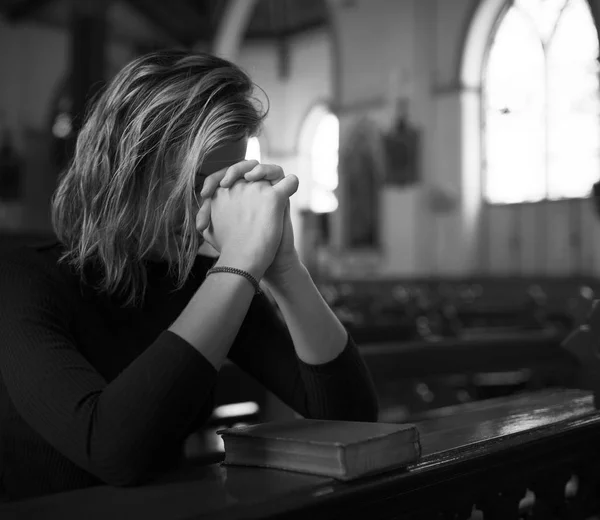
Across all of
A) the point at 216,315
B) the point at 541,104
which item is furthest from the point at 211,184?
the point at 541,104

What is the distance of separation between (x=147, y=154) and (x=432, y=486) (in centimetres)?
76

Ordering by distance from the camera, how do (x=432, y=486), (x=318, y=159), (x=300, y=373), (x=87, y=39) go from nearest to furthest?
(x=432, y=486) → (x=300, y=373) → (x=87, y=39) → (x=318, y=159)

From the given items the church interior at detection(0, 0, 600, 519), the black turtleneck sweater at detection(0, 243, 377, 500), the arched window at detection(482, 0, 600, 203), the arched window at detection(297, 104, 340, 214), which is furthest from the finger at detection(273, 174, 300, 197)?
the arched window at detection(297, 104, 340, 214)

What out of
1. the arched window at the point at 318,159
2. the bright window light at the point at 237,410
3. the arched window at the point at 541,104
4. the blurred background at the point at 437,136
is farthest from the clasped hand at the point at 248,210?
the arched window at the point at 318,159

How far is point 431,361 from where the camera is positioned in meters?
3.52

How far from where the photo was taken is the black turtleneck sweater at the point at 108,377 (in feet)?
3.93

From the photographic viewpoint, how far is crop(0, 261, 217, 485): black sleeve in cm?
119

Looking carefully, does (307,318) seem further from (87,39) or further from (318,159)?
(318,159)

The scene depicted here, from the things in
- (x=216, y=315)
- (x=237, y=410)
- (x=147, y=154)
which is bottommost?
(x=237, y=410)

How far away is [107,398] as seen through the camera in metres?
1.21

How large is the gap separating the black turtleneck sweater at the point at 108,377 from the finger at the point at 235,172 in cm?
31

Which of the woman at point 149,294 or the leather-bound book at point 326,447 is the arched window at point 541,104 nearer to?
the woman at point 149,294

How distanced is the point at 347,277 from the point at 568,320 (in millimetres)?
9293

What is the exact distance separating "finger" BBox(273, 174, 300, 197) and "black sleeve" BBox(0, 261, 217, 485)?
0.34 meters
